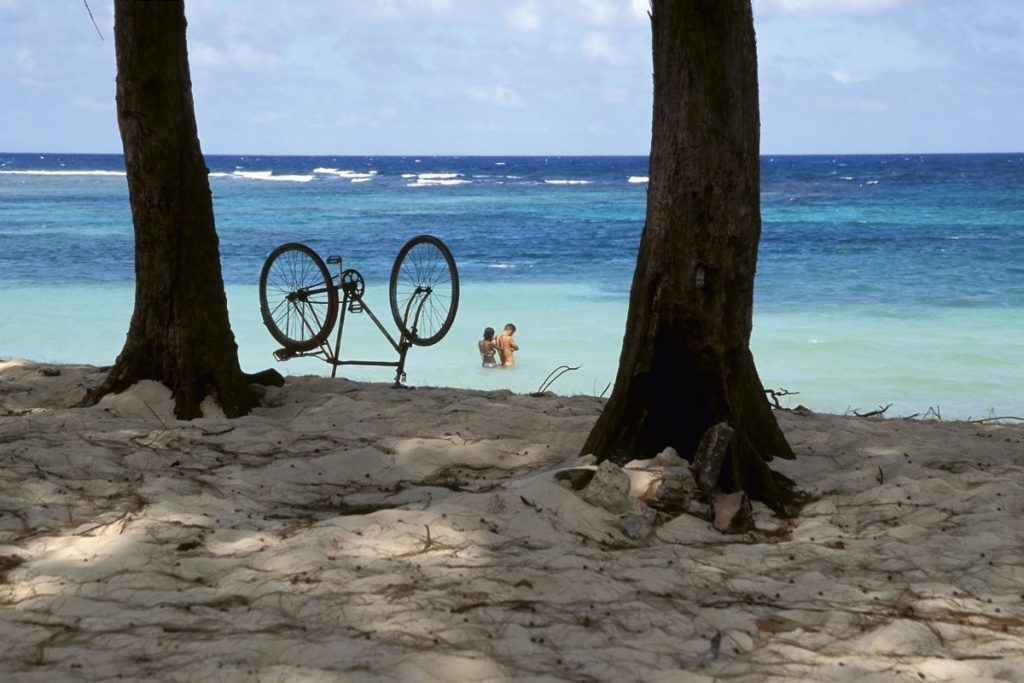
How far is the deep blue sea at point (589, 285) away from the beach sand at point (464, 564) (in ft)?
17.5

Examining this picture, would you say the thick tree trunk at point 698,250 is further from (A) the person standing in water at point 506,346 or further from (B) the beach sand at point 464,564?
(A) the person standing in water at point 506,346

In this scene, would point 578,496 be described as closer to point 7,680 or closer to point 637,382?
point 637,382

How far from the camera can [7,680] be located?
2639 mm

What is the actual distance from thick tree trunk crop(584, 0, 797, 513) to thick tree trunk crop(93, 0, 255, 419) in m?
2.52

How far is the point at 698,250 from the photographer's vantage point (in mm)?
4242

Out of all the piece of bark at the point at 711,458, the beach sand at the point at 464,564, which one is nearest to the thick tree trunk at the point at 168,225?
the beach sand at the point at 464,564

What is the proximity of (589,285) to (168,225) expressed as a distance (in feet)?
45.8

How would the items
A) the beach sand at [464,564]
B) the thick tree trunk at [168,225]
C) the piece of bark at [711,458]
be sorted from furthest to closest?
1. the thick tree trunk at [168,225]
2. the piece of bark at [711,458]
3. the beach sand at [464,564]

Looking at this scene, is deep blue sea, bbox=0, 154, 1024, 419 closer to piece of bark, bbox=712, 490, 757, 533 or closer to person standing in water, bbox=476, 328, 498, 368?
person standing in water, bbox=476, 328, 498, 368

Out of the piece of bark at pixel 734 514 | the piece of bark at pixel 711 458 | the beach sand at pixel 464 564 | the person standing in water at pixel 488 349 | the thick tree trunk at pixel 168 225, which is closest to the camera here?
the beach sand at pixel 464 564

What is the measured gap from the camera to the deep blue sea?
1132 centimetres

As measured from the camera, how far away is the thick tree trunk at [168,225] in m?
5.66

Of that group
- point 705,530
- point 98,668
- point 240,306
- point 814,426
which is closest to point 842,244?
point 240,306

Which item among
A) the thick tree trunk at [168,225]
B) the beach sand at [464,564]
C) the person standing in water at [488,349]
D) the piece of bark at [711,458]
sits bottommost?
the person standing in water at [488,349]
